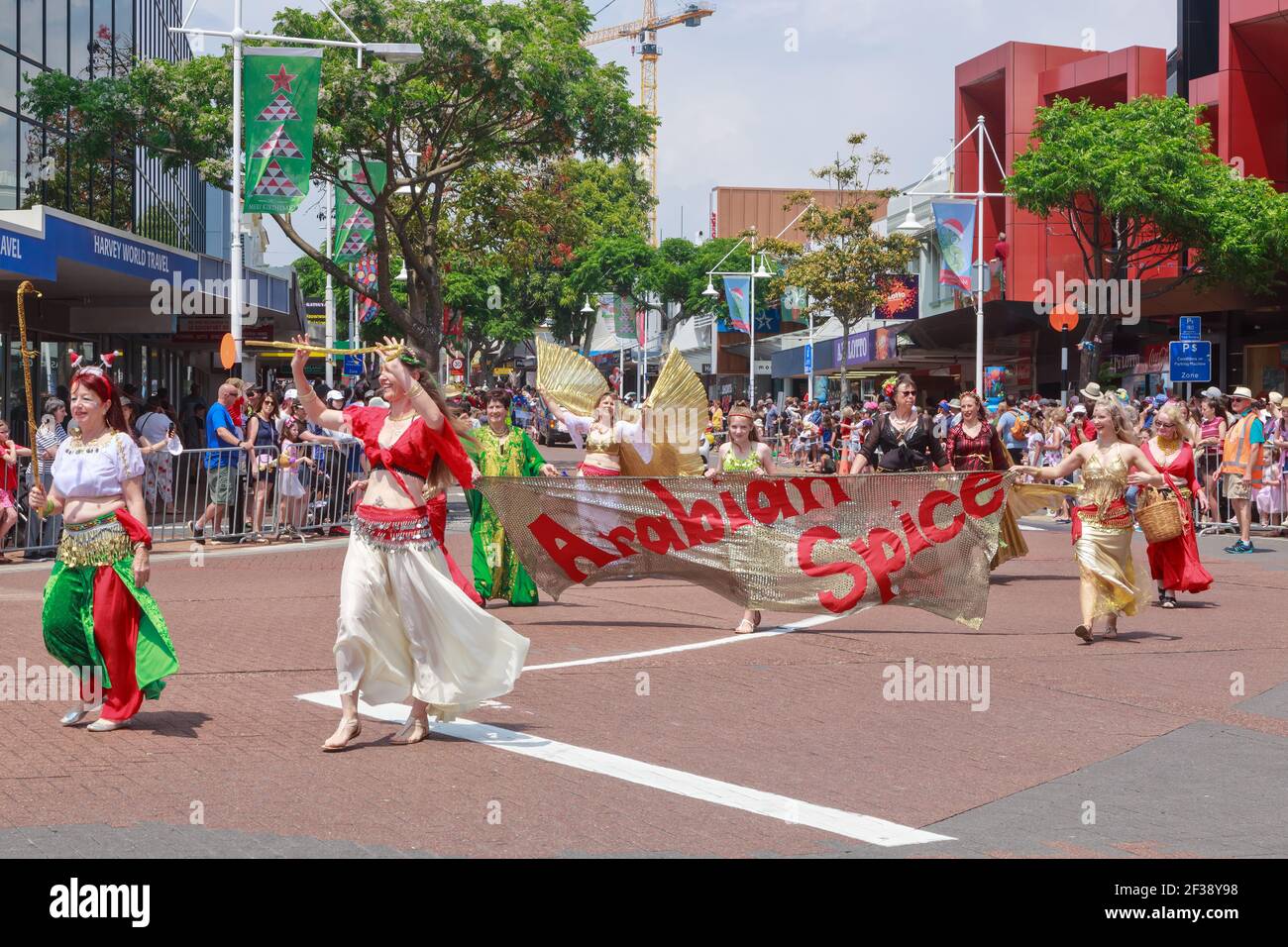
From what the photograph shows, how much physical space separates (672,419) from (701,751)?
6136 millimetres

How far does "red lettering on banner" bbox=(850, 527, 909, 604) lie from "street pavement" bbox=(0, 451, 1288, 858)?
0.39m

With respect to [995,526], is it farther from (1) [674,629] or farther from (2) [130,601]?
(2) [130,601]

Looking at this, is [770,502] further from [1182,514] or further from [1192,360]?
[1192,360]

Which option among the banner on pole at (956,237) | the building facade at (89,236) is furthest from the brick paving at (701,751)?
the banner on pole at (956,237)

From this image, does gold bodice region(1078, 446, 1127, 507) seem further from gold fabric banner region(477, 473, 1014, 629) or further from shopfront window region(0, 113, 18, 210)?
shopfront window region(0, 113, 18, 210)

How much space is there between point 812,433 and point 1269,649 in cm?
3003

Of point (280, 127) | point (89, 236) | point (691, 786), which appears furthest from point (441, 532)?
point (89, 236)

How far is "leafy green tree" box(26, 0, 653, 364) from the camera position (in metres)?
24.2

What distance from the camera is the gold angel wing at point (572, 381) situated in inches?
545

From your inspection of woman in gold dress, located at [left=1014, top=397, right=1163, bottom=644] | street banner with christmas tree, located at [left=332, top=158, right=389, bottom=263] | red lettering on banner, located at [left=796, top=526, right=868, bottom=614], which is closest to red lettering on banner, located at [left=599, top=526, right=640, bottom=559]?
red lettering on banner, located at [left=796, top=526, right=868, bottom=614]

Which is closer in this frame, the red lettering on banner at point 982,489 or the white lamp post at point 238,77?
the red lettering on banner at point 982,489

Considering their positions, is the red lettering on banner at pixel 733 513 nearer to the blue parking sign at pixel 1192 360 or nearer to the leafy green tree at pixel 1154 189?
the blue parking sign at pixel 1192 360

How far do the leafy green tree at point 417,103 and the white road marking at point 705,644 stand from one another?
48.1ft

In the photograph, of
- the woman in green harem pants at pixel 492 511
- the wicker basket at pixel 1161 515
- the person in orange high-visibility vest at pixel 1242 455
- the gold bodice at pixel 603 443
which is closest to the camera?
the woman in green harem pants at pixel 492 511
